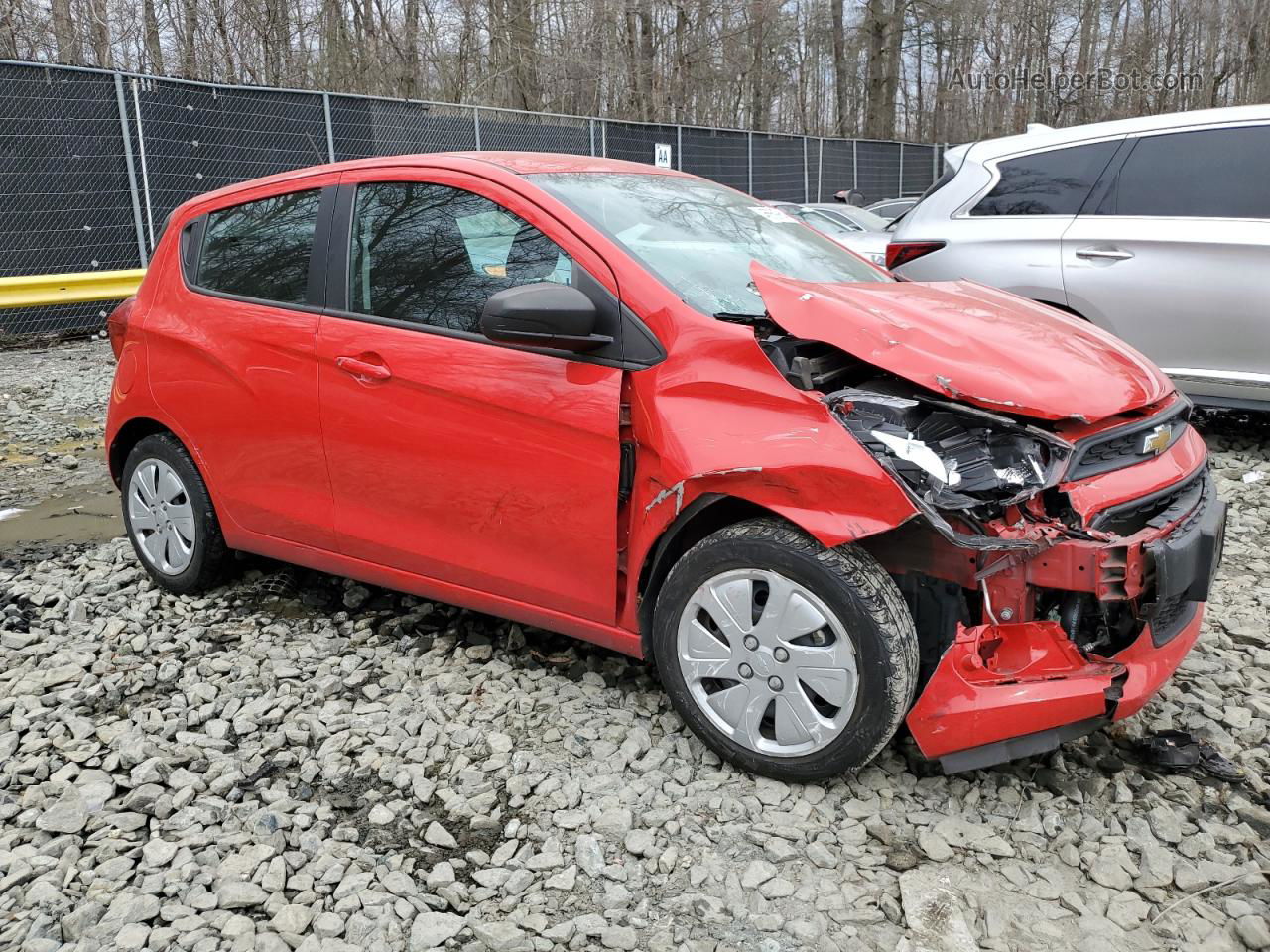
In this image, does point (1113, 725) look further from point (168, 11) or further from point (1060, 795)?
point (168, 11)

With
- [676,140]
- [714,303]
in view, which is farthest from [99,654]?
[676,140]

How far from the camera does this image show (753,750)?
9.27ft

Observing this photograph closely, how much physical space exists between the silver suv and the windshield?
2.27 meters

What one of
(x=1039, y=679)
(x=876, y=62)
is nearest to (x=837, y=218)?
(x=1039, y=679)

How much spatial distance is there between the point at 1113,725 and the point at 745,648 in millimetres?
1208

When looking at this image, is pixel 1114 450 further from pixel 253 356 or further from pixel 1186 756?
pixel 253 356

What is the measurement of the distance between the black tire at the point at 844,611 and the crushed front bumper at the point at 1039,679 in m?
0.09

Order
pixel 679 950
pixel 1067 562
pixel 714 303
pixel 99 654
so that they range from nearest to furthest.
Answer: pixel 679 950
pixel 1067 562
pixel 714 303
pixel 99 654

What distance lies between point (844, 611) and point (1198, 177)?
164 inches

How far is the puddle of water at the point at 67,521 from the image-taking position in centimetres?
521

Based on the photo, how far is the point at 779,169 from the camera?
21109 millimetres

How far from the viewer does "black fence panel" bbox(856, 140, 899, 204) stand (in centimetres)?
2483

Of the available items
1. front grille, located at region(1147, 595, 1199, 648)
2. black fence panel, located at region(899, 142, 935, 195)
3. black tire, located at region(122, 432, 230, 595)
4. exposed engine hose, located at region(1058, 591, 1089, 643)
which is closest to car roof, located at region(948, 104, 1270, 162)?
front grille, located at region(1147, 595, 1199, 648)

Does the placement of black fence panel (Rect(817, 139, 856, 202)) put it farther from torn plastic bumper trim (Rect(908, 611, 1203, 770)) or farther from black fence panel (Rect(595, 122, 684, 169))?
torn plastic bumper trim (Rect(908, 611, 1203, 770))
